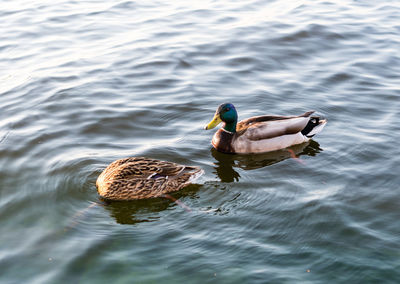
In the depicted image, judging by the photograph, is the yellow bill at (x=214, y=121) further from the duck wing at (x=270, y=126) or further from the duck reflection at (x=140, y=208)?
the duck reflection at (x=140, y=208)

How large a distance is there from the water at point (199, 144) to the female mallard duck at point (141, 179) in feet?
0.55

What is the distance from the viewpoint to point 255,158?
29.1 feet

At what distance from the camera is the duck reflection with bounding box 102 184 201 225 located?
22.8 ft

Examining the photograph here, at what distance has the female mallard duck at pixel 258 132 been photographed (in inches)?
352

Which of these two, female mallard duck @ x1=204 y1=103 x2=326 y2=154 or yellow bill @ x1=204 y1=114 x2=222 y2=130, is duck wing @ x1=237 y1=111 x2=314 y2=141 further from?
yellow bill @ x1=204 y1=114 x2=222 y2=130

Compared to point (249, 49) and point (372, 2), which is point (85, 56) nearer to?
point (249, 49)

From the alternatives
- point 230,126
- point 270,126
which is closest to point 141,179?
point 230,126

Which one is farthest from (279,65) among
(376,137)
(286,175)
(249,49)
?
(286,175)

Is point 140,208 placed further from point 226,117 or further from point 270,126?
point 270,126

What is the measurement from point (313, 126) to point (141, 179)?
3366 millimetres

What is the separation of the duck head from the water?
0.40m

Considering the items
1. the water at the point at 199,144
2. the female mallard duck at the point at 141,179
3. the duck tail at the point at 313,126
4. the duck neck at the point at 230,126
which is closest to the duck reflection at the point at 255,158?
the water at the point at 199,144

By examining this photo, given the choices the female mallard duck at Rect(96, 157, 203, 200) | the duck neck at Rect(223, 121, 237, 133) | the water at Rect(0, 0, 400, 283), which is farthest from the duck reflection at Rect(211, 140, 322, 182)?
the female mallard duck at Rect(96, 157, 203, 200)

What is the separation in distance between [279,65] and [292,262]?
6.86 metres
